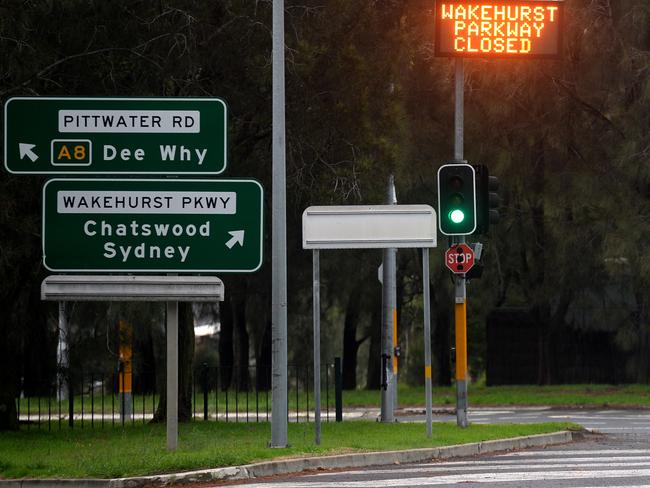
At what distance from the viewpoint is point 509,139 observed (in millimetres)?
35219

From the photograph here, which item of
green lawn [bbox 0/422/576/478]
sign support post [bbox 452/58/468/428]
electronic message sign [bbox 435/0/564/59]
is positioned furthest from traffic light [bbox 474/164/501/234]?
green lawn [bbox 0/422/576/478]

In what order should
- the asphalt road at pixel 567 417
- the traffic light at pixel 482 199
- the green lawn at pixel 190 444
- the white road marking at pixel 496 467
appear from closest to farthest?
the green lawn at pixel 190 444
the white road marking at pixel 496 467
the traffic light at pixel 482 199
the asphalt road at pixel 567 417

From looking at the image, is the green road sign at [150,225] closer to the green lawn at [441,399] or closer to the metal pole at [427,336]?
the metal pole at [427,336]

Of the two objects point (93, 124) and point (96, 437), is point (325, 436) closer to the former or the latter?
point (96, 437)

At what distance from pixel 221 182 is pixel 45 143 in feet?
A: 6.64

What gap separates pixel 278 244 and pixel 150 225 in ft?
7.08

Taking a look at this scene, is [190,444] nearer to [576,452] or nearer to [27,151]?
[27,151]

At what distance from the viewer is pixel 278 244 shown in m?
17.4

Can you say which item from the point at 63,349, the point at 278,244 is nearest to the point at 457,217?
the point at 278,244

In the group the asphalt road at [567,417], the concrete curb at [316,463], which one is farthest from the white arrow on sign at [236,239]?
the asphalt road at [567,417]

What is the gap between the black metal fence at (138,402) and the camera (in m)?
24.9

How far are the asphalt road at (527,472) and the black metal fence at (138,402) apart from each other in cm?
654

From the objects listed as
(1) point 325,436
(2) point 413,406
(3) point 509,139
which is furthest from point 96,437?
(3) point 509,139

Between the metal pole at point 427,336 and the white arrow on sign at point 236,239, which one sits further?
the metal pole at point 427,336
